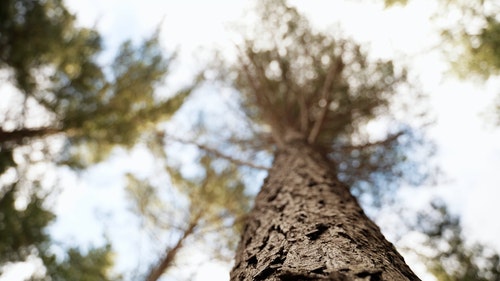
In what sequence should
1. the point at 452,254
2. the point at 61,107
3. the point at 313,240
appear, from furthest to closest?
→ the point at 61,107, the point at 452,254, the point at 313,240

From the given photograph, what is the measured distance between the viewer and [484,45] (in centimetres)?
440

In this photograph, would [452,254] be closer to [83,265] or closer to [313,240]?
[313,240]

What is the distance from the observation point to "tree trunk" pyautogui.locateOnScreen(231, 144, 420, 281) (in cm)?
122

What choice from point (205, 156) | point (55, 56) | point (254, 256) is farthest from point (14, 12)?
point (254, 256)

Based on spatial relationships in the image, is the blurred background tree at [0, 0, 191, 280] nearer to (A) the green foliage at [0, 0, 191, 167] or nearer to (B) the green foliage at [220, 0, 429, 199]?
(A) the green foliage at [0, 0, 191, 167]

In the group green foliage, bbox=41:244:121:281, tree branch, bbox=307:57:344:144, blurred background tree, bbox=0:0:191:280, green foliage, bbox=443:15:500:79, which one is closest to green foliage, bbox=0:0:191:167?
blurred background tree, bbox=0:0:191:280

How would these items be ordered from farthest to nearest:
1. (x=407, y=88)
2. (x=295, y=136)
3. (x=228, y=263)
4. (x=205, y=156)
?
(x=205, y=156)
(x=407, y=88)
(x=228, y=263)
(x=295, y=136)

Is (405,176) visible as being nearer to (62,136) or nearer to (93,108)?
(93,108)

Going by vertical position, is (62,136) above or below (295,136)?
above

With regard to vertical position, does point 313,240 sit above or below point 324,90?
below

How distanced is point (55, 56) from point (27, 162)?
209cm

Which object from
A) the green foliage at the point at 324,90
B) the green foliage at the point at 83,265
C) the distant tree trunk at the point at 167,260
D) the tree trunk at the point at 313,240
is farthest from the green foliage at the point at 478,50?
the green foliage at the point at 83,265

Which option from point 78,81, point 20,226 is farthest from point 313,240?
point 78,81

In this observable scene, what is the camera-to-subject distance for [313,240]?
1534mm
